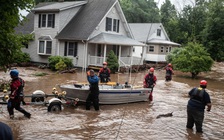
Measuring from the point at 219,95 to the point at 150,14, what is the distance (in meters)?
40.6

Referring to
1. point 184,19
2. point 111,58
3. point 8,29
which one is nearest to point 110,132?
point 8,29

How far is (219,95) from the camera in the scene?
17.9 metres

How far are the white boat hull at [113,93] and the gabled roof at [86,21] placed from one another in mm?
13700

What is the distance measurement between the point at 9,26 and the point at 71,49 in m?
21.0

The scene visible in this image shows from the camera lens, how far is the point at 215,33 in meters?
32.1

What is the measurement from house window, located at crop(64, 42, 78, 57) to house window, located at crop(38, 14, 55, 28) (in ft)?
8.73

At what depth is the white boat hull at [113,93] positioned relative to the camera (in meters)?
11.5

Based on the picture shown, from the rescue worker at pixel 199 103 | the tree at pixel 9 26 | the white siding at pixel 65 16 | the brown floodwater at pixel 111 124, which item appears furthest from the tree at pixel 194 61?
the tree at pixel 9 26

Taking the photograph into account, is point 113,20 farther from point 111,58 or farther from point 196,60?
point 196,60

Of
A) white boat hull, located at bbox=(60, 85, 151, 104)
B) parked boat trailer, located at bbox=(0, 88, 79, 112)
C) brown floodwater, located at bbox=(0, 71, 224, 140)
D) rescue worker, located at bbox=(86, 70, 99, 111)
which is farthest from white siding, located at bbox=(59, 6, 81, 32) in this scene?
rescue worker, located at bbox=(86, 70, 99, 111)

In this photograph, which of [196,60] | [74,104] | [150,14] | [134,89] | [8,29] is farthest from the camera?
[150,14]

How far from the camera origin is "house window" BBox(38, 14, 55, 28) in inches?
1113

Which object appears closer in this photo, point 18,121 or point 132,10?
point 18,121

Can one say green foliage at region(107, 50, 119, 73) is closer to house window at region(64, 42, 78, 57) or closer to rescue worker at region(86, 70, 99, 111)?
house window at region(64, 42, 78, 57)
